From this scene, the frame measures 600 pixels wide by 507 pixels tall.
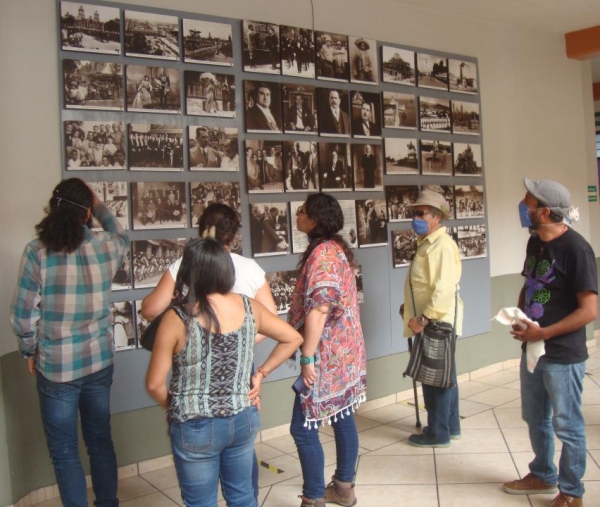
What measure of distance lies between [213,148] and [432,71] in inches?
87.6

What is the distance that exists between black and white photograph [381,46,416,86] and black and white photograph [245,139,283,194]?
1.23m

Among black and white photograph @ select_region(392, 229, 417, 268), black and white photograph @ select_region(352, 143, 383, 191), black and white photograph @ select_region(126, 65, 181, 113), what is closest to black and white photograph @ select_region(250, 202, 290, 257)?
black and white photograph @ select_region(352, 143, 383, 191)

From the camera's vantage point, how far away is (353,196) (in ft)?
14.7

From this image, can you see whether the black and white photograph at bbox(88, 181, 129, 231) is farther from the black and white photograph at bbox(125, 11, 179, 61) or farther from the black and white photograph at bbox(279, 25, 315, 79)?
the black and white photograph at bbox(279, 25, 315, 79)

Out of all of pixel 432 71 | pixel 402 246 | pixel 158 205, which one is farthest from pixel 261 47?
pixel 402 246

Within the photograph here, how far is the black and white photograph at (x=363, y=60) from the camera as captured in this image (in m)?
4.45

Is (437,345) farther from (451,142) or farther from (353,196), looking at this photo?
(451,142)

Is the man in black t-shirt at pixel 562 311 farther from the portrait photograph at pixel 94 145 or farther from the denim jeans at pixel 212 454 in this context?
the portrait photograph at pixel 94 145

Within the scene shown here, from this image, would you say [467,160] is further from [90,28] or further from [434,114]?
[90,28]

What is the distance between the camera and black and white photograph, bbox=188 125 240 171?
3.69m

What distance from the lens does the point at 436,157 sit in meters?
5.05

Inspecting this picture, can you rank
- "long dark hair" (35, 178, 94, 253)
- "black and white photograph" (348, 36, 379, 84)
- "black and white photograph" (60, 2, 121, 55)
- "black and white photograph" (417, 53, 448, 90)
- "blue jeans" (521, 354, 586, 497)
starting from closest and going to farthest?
1. "long dark hair" (35, 178, 94, 253)
2. "blue jeans" (521, 354, 586, 497)
3. "black and white photograph" (60, 2, 121, 55)
4. "black and white photograph" (348, 36, 379, 84)
5. "black and white photograph" (417, 53, 448, 90)

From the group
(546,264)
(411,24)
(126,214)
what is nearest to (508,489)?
(546,264)

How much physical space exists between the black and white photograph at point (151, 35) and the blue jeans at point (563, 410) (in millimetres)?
2627
